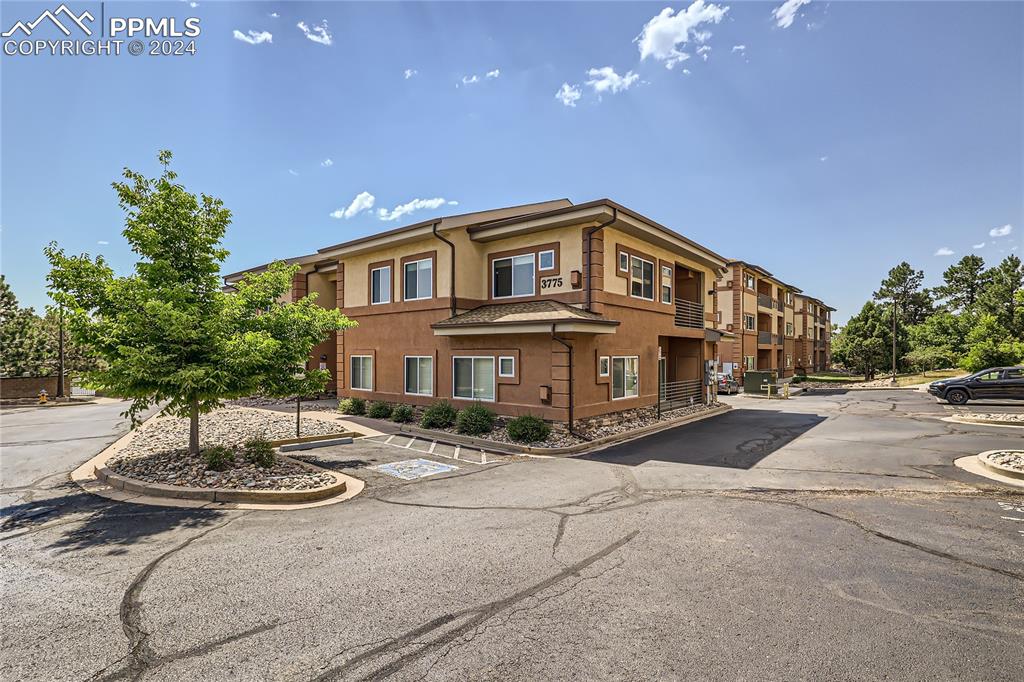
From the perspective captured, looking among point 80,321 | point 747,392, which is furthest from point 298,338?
point 747,392

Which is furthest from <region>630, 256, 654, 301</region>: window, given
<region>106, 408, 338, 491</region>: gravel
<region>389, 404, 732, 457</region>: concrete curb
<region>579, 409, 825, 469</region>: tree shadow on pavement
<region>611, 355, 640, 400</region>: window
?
<region>106, 408, 338, 491</region>: gravel

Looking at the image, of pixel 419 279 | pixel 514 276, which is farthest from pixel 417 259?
pixel 514 276

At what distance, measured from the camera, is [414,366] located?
19.2 m

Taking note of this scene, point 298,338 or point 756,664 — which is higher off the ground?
point 298,338

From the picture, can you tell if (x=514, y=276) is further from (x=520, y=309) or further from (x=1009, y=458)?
(x=1009, y=458)

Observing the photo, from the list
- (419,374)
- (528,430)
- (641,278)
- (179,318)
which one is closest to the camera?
(179,318)

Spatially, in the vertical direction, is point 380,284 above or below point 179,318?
above

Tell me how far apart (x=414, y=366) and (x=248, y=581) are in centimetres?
1418

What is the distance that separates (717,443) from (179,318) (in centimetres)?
1477

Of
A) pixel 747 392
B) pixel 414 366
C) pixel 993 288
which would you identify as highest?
pixel 993 288

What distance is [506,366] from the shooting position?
16.2 metres

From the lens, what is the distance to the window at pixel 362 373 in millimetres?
20958

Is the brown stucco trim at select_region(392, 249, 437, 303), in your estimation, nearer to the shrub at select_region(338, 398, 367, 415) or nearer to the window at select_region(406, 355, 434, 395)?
the window at select_region(406, 355, 434, 395)

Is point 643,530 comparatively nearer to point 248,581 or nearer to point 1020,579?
point 1020,579
